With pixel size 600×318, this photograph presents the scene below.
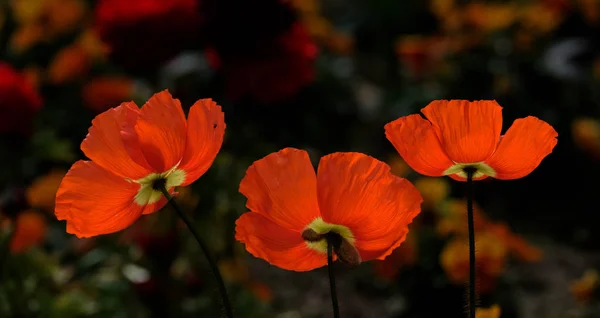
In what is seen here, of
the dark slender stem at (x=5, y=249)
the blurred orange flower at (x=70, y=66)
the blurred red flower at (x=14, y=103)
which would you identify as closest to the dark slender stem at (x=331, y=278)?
the dark slender stem at (x=5, y=249)

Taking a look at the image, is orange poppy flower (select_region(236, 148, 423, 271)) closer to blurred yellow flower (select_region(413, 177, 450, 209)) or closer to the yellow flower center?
the yellow flower center

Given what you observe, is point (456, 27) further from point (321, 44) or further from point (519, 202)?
point (519, 202)

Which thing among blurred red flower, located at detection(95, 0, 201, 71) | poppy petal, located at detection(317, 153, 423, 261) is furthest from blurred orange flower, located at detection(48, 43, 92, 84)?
poppy petal, located at detection(317, 153, 423, 261)

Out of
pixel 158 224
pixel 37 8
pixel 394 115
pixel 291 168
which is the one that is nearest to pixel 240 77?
pixel 158 224

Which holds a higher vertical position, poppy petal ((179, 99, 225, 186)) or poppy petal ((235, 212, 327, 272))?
poppy petal ((179, 99, 225, 186))

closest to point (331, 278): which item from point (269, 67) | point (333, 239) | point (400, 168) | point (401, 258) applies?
point (333, 239)

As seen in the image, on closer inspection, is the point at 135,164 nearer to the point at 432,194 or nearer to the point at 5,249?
the point at 5,249
